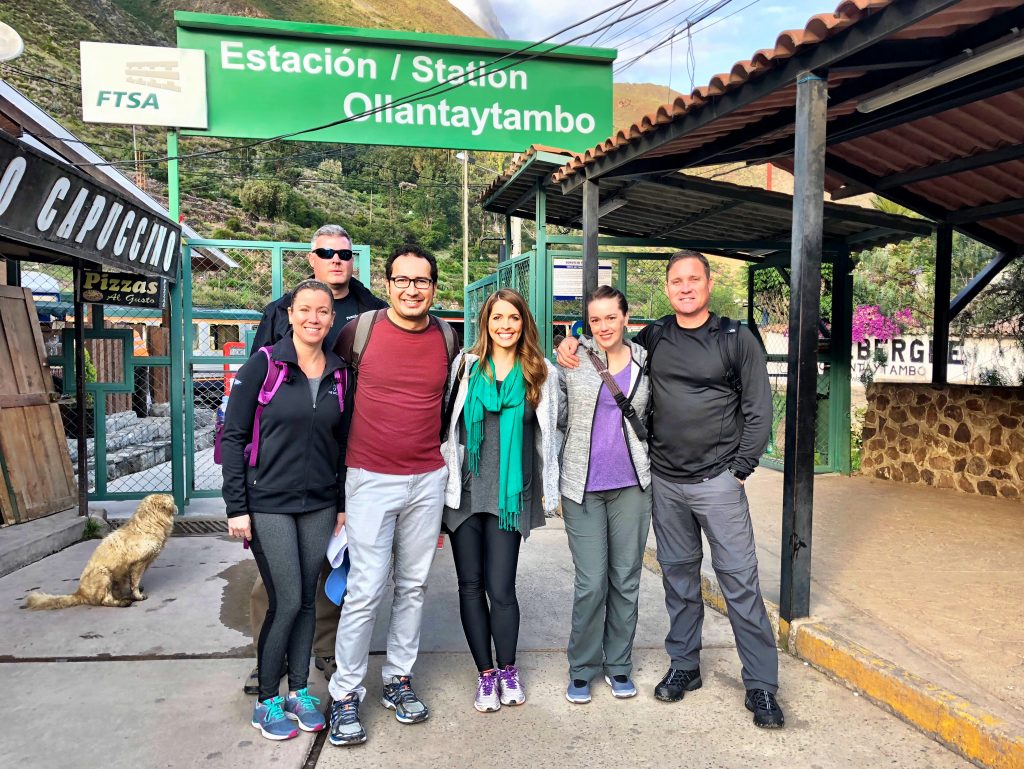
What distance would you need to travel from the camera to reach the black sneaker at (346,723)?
269 cm

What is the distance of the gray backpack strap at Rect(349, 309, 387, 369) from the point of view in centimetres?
286

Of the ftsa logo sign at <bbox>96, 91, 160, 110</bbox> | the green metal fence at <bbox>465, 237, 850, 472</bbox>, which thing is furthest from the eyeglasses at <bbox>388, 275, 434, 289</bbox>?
Result: the ftsa logo sign at <bbox>96, 91, 160, 110</bbox>

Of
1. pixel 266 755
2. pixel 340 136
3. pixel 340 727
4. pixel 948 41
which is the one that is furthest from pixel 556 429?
pixel 340 136

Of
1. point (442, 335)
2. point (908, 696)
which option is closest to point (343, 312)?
point (442, 335)

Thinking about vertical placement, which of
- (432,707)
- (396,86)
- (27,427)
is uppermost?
(396,86)

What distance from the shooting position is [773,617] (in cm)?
373

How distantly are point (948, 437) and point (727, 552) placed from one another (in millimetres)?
5111

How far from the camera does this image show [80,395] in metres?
5.64

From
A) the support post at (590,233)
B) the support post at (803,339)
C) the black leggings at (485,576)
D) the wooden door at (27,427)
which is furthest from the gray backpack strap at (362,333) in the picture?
the wooden door at (27,427)

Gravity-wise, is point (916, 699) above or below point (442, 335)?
below

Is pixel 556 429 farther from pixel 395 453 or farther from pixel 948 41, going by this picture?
pixel 948 41

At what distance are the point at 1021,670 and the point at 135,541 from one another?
460 cm

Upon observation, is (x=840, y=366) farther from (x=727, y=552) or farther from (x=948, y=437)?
(x=727, y=552)

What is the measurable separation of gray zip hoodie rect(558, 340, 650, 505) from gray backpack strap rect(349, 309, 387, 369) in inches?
33.0
